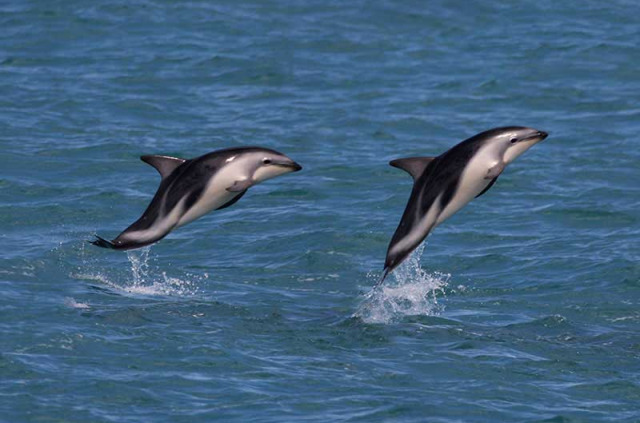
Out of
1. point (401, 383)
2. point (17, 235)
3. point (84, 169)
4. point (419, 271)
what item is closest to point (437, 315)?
point (419, 271)

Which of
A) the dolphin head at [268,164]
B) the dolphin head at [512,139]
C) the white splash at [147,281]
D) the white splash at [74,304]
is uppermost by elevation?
the dolphin head at [512,139]

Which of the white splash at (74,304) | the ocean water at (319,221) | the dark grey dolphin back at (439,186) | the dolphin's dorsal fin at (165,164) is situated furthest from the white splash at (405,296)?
the white splash at (74,304)

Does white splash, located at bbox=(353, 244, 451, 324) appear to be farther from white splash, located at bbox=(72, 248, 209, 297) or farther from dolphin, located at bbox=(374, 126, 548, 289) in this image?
white splash, located at bbox=(72, 248, 209, 297)

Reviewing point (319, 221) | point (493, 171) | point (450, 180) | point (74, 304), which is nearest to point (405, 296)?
point (450, 180)

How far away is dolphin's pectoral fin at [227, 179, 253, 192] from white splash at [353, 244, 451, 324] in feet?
7.64

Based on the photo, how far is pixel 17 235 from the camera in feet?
64.2

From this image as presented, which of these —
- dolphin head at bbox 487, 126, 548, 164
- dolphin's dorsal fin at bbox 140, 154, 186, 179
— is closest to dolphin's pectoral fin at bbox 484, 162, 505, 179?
dolphin head at bbox 487, 126, 548, 164

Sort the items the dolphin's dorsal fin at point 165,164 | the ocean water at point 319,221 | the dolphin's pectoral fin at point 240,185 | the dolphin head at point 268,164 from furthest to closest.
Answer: the dolphin's dorsal fin at point 165,164 < the dolphin head at point 268,164 < the dolphin's pectoral fin at point 240,185 < the ocean water at point 319,221

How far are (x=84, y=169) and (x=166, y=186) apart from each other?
778 cm

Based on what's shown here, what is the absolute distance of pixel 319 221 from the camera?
2095 cm

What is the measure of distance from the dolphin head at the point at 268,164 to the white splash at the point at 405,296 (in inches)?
86.0

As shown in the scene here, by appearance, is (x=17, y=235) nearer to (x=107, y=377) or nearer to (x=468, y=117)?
(x=107, y=377)

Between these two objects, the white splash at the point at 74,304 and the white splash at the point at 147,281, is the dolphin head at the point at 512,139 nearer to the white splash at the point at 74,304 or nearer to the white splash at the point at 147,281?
the white splash at the point at 147,281

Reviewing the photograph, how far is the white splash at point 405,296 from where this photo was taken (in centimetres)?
1675
